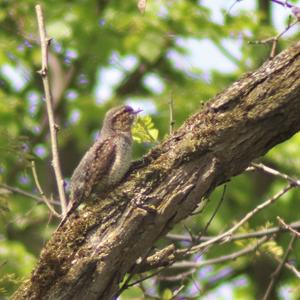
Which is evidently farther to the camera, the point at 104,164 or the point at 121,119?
the point at 121,119

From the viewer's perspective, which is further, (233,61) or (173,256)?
(233,61)

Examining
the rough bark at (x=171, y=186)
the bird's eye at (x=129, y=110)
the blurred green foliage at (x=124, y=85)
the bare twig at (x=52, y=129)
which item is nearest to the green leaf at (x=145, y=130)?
the bird's eye at (x=129, y=110)

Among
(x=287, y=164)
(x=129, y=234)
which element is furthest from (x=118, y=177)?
(x=287, y=164)

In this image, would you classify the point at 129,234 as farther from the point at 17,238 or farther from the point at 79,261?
the point at 17,238

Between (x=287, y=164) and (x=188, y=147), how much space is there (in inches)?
282

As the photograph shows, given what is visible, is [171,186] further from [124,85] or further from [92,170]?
[124,85]

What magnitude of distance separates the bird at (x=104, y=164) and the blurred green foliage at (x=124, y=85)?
Result: 13.9 ft

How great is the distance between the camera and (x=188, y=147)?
4.31 metres

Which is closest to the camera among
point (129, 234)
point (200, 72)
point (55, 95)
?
point (129, 234)

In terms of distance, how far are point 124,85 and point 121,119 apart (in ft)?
23.8

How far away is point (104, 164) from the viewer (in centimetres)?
520

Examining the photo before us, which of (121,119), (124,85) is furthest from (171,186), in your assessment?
(124,85)

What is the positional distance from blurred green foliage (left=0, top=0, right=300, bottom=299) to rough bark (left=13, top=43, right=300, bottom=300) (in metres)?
5.70

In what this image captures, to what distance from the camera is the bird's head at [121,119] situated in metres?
6.05
